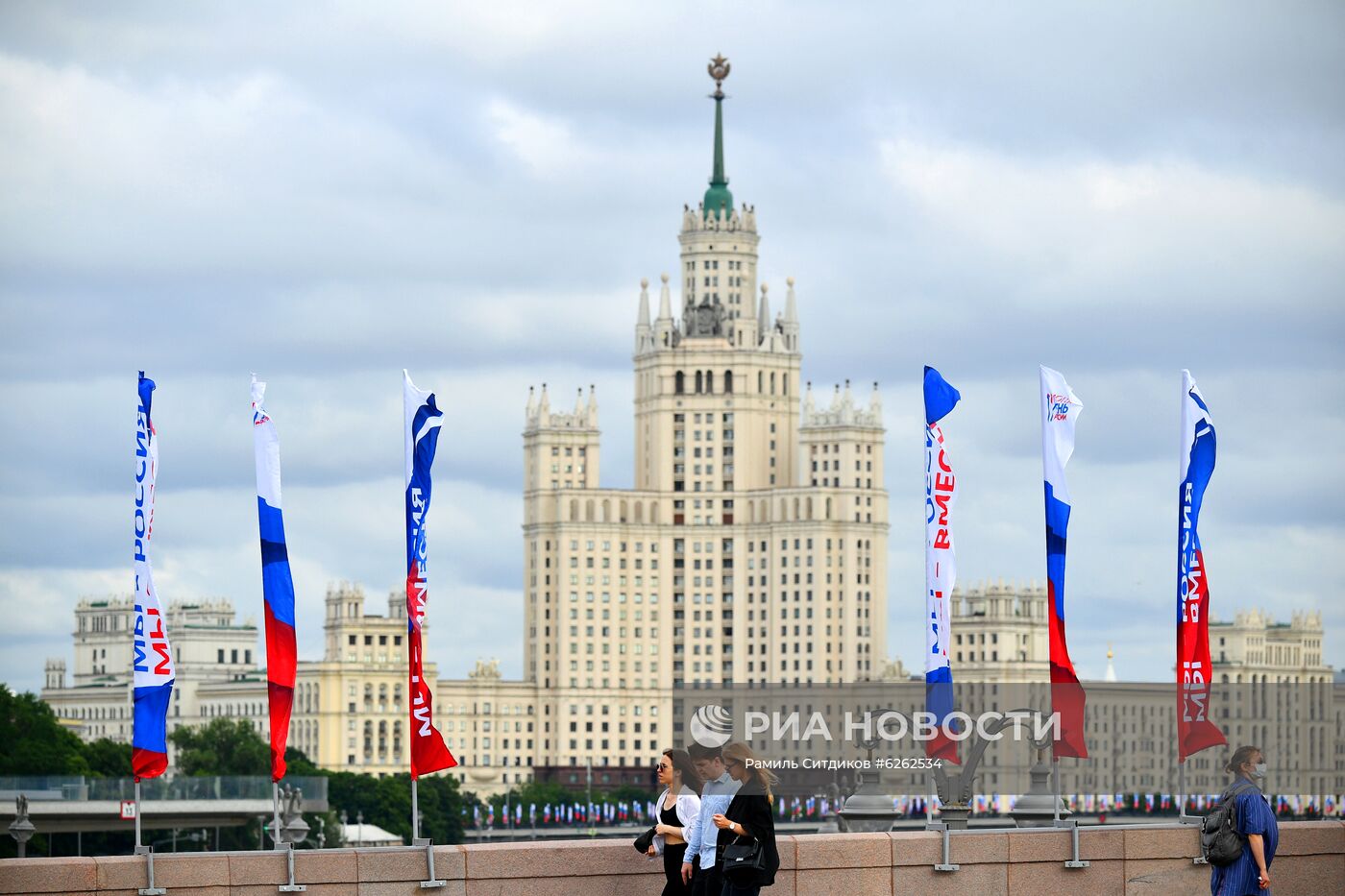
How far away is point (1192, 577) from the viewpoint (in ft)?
137

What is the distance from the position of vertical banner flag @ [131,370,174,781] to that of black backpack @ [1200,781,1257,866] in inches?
561

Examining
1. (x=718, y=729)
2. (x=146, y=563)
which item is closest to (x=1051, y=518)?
(x=146, y=563)

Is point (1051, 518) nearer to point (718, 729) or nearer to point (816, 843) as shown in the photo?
point (816, 843)

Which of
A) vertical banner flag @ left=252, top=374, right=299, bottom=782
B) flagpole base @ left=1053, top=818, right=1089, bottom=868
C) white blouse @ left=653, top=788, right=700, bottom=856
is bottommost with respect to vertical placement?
flagpole base @ left=1053, top=818, right=1089, bottom=868

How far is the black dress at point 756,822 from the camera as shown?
96.3 feet

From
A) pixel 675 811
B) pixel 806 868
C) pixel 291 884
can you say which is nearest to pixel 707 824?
pixel 675 811

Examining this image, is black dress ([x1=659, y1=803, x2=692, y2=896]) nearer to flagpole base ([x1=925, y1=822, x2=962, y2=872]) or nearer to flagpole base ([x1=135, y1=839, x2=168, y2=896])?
flagpole base ([x1=135, y1=839, x2=168, y2=896])

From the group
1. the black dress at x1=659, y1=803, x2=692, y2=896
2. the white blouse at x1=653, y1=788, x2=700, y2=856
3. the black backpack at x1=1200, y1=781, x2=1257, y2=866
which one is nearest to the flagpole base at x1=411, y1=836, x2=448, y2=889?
the black dress at x1=659, y1=803, x2=692, y2=896

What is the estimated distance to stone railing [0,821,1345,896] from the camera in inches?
1316

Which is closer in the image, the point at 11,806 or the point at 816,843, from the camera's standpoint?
the point at 816,843

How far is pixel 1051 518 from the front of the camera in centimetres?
3978

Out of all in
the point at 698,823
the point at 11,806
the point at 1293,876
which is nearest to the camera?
the point at 698,823

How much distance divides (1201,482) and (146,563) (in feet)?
50.9

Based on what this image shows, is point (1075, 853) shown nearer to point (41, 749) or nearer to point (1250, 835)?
point (1250, 835)
